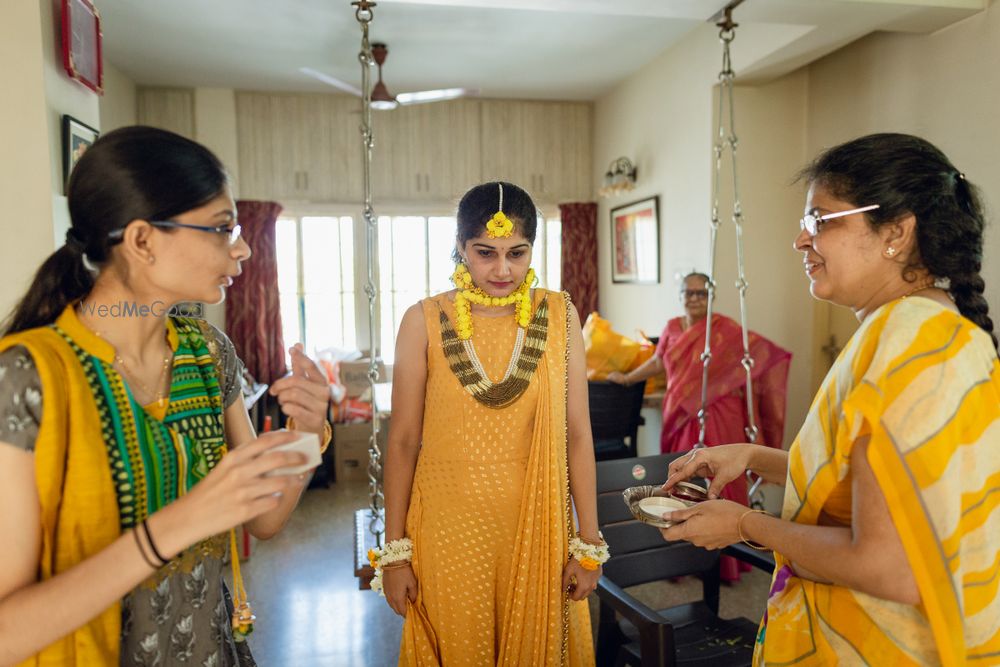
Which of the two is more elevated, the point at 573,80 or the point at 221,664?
the point at 573,80

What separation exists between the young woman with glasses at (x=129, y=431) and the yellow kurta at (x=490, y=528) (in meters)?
0.49

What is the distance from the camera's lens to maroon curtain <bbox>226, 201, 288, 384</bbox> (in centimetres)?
514

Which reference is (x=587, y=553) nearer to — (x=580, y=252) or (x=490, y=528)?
(x=490, y=528)

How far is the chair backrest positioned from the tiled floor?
1.06 meters

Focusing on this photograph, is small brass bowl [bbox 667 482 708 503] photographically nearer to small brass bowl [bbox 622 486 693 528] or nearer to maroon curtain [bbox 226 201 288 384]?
small brass bowl [bbox 622 486 693 528]

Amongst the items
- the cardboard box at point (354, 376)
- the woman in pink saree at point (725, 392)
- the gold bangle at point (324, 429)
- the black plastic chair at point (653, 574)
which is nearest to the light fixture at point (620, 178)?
the woman in pink saree at point (725, 392)

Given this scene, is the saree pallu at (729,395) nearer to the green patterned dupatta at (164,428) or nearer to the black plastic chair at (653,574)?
the black plastic chair at (653,574)

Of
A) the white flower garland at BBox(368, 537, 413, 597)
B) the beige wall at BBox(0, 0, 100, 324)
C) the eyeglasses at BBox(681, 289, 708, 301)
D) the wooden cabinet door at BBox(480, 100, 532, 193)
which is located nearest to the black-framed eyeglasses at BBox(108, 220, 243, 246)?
the white flower garland at BBox(368, 537, 413, 597)

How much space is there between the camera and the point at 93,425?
2.86 ft

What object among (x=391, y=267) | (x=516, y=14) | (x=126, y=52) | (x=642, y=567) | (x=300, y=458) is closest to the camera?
(x=300, y=458)

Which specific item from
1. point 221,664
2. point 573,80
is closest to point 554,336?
point 221,664

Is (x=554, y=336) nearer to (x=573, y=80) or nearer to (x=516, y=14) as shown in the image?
(x=516, y=14)

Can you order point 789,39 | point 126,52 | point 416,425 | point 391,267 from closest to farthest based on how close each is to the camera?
point 416,425
point 789,39
point 126,52
point 391,267

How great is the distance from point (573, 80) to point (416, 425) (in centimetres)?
419
